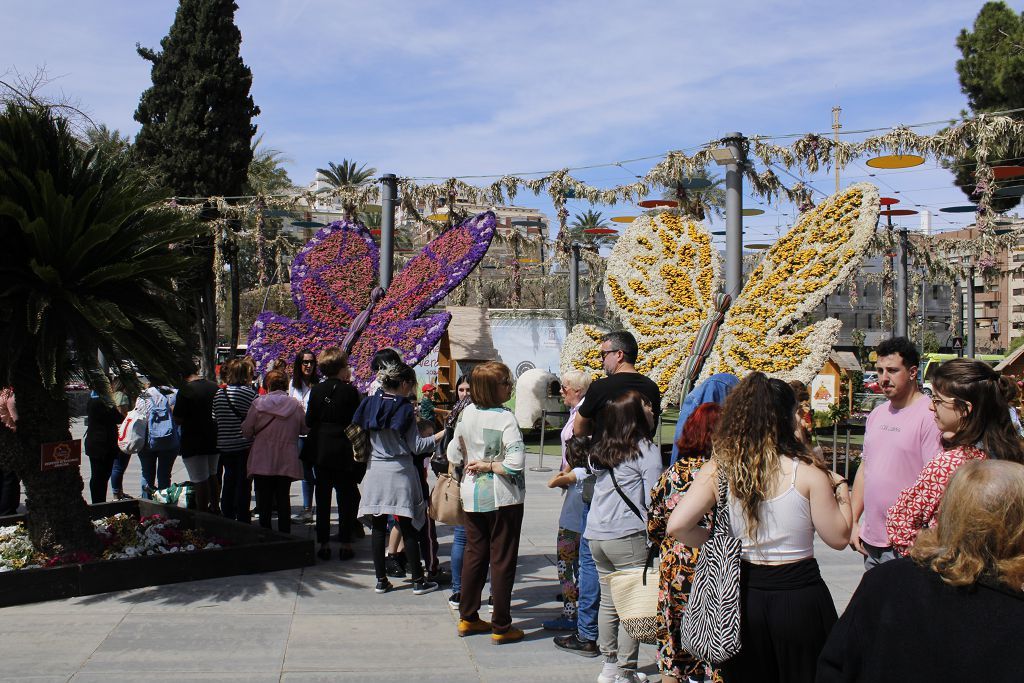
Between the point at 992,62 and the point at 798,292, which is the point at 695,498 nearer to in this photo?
the point at 798,292

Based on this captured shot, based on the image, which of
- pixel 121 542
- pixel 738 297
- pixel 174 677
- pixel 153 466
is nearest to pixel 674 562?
pixel 174 677

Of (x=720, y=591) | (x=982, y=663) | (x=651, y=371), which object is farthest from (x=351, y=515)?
(x=982, y=663)

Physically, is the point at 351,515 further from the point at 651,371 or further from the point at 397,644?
the point at 651,371

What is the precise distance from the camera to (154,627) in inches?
217

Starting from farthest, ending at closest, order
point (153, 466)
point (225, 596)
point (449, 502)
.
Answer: point (153, 466), point (225, 596), point (449, 502)

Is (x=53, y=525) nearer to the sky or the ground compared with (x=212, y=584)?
nearer to the sky

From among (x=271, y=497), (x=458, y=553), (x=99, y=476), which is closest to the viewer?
(x=458, y=553)

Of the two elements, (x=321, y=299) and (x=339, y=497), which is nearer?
(x=339, y=497)

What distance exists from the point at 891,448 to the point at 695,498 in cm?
184

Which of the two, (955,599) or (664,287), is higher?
(664,287)

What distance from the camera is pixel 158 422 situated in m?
9.12

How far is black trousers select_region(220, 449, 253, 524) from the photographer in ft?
27.1

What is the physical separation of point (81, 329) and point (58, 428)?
3.03 feet

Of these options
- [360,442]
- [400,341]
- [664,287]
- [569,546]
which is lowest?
[569,546]
